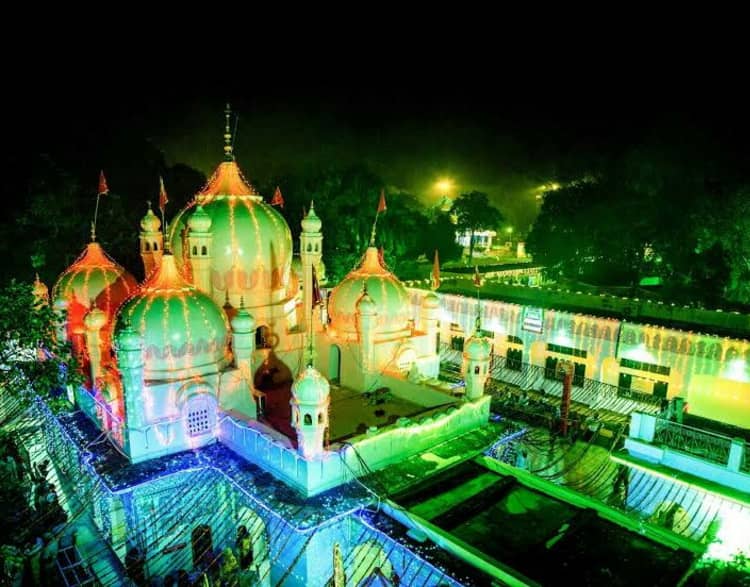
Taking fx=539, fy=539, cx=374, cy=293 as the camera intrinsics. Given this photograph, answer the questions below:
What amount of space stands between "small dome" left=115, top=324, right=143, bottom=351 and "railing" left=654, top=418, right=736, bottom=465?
13.2 m

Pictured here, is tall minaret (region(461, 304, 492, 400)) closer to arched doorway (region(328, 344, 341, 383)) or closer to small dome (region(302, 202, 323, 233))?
arched doorway (region(328, 344, 341, 383))

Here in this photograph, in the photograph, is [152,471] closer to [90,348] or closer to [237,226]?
[90,348]

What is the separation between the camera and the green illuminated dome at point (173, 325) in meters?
14.3

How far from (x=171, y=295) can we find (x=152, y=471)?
459cm

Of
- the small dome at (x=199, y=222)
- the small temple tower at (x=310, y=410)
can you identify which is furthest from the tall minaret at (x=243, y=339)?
the small temple tower at (x=310, y=410)

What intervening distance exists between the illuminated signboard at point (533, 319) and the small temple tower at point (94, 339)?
1818 cm

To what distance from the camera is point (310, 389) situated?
467 inches

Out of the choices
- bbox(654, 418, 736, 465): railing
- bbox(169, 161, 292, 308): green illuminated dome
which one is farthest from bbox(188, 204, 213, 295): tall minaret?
bbox(654, 418, 736, 465): railing

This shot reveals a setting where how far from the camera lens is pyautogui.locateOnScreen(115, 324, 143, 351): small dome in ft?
42.9

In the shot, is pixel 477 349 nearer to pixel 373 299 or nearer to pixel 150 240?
pixel 373 299

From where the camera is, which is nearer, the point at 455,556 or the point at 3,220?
the point at 455,556

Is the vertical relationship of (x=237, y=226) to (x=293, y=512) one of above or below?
above

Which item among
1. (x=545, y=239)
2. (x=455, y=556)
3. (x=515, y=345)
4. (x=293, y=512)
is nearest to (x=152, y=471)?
(x=293, y=512)

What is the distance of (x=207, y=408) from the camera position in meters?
14.7
